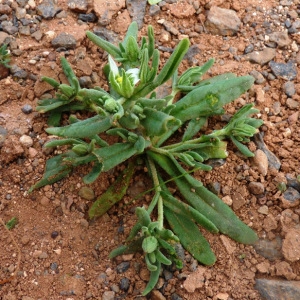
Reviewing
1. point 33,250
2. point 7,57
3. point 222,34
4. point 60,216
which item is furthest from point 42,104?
point 222,34

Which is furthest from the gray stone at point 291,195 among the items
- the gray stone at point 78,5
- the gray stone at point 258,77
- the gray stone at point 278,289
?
the gray stone at point 78,5

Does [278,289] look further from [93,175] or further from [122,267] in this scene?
[93,175]

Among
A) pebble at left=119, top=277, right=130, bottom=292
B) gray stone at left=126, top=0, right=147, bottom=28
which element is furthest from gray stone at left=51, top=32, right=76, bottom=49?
pebble at left=119, top=277, right=130, bottom=292

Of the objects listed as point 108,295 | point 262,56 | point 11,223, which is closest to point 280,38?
point 262,56

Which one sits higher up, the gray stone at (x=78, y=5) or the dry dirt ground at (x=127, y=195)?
the gray stone at (x=78, y=5)

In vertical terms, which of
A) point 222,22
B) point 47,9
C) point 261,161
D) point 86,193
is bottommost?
point 86,193

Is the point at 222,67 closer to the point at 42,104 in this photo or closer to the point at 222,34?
the point at 222,34

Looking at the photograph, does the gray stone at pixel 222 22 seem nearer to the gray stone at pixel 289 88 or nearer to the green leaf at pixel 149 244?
the gray stone at pixel 289 88
